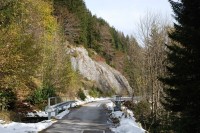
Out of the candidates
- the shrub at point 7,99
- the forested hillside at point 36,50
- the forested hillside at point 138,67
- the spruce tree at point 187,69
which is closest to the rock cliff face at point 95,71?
the forested hillside at point 36,50

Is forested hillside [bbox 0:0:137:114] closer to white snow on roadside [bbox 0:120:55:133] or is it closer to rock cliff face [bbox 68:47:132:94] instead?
rock cliff face [bbox 68:47:132:94]

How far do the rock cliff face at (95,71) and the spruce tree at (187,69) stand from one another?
216 ft

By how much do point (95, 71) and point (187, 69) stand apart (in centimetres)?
7757

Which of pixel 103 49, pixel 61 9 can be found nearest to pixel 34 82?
pixel 61 9

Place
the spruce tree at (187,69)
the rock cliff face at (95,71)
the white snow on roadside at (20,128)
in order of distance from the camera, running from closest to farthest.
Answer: the spruce tree at (187,69), the white snow on roadside at (20,128), the rock cliff face at (95,71)

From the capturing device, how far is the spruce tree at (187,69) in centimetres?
1373

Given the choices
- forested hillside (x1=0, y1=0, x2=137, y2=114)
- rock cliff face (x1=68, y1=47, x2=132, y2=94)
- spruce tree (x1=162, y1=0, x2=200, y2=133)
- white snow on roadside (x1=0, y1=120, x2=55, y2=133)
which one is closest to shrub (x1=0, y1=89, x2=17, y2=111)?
forested hillside (x1=0, y1=0, x2=137, y2=114)

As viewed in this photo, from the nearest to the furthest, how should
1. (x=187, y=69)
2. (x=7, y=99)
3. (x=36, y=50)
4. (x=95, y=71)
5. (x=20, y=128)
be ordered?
1. (x=187, y=69)
2. (x=20, y=128)
3. (x=36, y=50)
4. (x=7, y=99)
5. (x=95, y=71)

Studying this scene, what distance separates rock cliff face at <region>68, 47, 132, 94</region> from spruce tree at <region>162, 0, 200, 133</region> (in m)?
65.8

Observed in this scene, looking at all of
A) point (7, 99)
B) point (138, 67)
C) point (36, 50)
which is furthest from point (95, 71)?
point (36, 50)

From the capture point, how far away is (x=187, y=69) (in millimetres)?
14188

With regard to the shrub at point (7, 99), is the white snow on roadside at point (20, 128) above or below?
below

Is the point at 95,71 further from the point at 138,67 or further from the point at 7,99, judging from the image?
the point at 7,99

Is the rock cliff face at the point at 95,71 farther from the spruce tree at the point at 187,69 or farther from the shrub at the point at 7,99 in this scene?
the spruce tree at the point at 187,69
